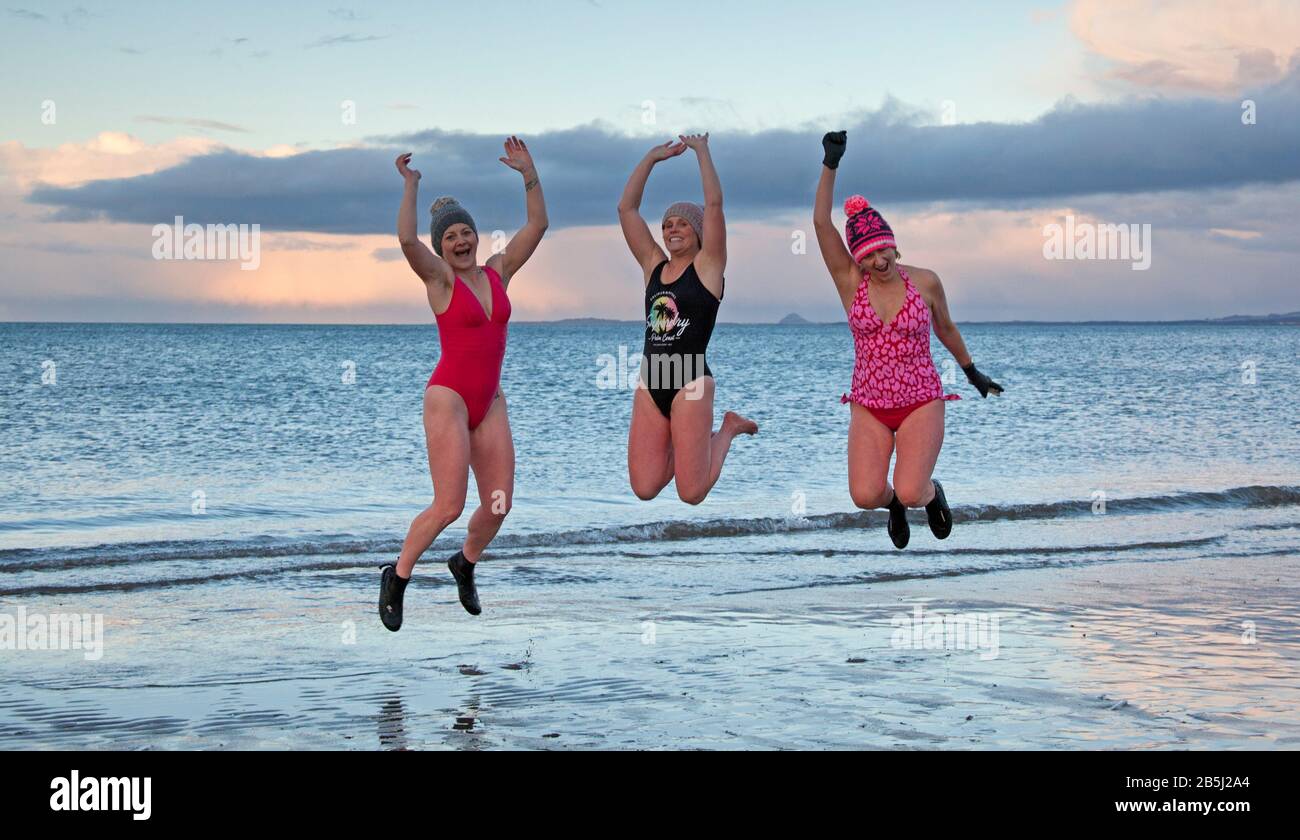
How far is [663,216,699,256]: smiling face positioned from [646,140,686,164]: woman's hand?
1.42ft

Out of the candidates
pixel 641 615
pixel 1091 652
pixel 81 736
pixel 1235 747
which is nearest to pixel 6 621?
pixel 81 736

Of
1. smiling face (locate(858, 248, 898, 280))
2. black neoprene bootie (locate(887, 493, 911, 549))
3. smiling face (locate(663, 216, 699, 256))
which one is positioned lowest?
black neoprene bootie (locate(887, 493, 911, 549))

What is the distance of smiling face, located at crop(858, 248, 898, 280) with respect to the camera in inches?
356

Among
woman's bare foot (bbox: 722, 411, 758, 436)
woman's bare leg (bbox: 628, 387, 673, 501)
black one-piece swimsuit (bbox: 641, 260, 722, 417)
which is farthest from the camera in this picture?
woman's bare foot (bbox: 722, 411, 758, 436)

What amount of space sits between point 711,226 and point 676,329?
0.74 m

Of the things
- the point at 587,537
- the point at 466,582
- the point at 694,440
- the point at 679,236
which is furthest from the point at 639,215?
→ the point at 587,537

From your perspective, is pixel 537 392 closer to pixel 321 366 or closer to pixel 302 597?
pixel 321 366

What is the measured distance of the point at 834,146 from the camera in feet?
28.9

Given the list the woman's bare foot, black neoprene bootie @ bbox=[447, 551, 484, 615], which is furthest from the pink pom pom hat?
black neoprene bootie @ bbox=[447, 551, 484, 615]

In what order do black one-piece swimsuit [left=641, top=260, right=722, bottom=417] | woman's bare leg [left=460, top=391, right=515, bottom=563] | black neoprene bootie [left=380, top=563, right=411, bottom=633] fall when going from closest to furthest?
woman's bare leg [left=460, top=391, right=515, bottom=563] → black neoprene bootie [left=380, top=563, right=411, bottom=633] → black one-piece swimsuit [left=641, top=260, right=722, bottom=417]

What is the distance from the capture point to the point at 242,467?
2462 cm

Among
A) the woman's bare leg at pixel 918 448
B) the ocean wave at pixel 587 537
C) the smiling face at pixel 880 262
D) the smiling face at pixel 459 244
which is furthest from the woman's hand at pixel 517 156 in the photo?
the ocean wave at pixel 587 537

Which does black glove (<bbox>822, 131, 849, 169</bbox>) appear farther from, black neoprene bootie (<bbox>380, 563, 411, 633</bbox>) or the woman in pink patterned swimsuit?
black neoprene bootie (<bbox>380, 563, 411, 633</bbox>)

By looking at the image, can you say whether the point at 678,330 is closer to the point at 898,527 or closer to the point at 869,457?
the point at 869,457
